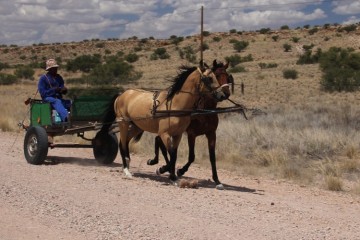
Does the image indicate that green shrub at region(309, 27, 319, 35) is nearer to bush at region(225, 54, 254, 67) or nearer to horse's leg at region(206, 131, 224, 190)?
bush at region(225, 54, 254, 67)

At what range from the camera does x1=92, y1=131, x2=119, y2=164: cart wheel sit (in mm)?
12836

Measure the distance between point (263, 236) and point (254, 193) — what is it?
306cm

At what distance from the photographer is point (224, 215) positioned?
24.4ft

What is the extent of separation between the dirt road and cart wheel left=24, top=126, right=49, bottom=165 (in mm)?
603

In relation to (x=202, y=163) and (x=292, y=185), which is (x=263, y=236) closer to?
(x=292, y=185)

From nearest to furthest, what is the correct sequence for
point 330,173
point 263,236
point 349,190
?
point 263,236, point 349,190, point 330,173

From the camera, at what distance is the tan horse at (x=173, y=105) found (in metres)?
9.61

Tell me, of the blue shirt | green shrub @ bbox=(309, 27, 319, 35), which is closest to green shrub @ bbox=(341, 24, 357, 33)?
green shrub @ bbox=(309, 27, 319, 35)

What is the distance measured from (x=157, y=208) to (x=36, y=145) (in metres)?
5.28

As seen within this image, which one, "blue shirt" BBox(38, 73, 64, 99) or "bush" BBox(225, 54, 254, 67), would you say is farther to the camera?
"bush" BBox(225, 54, 254, 67)

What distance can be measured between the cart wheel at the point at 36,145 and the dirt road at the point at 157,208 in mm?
603

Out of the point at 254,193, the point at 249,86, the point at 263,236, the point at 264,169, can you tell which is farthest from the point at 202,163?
the point at 249,86

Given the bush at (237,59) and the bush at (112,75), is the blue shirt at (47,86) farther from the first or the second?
the bush at (237,59)

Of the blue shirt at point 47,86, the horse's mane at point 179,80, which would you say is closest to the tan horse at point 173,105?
the horse's mane at point 179,80
